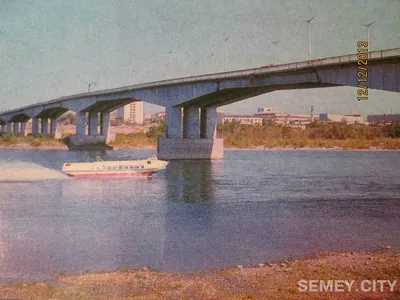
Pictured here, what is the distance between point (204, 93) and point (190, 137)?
41.1 ft

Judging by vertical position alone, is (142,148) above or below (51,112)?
below

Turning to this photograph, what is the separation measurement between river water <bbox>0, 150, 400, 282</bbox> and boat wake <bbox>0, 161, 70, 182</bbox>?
553 millimetres

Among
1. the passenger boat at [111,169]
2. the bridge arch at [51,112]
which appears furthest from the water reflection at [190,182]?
the bridge arch at [51,112]

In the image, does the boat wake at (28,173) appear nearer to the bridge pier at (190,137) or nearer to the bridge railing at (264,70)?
the bridge pier at (190,137)

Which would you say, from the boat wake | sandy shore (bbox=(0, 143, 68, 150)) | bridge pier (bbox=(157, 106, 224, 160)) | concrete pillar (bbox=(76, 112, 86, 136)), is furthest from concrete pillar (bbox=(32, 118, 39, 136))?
the boat wake

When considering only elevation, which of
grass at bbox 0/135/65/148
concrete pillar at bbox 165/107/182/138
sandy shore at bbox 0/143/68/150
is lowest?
sandy shore at bbox 0/143/68/150

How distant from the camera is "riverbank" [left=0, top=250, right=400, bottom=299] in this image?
1559 cm

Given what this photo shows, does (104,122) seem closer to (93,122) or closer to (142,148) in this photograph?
(93,122)

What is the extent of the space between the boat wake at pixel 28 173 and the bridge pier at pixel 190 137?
21.2 m

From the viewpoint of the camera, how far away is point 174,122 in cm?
8000

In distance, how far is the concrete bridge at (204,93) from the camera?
45.5 metres

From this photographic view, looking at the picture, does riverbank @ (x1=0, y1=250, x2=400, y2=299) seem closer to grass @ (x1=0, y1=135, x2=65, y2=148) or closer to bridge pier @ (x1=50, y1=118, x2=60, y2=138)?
grass @ (x1=0, y1=135, x2=65, y2=148)

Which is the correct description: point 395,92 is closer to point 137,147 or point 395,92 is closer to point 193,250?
point 193,250

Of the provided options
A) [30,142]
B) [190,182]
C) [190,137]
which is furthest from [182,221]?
[30,142]
